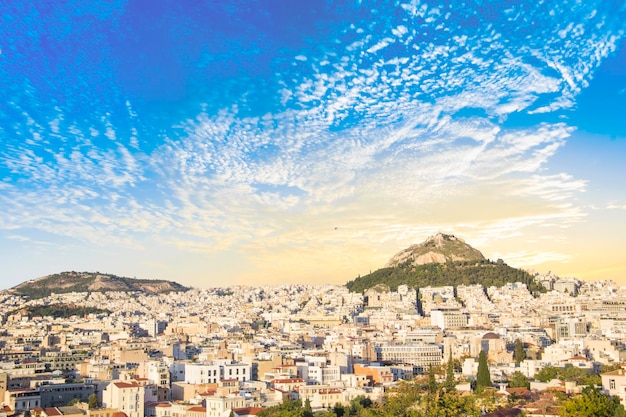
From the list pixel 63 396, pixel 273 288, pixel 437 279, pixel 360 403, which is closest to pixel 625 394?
pixel 360 403

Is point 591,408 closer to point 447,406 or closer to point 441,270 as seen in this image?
point 447,406

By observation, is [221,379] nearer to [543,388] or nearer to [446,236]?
[543,388]

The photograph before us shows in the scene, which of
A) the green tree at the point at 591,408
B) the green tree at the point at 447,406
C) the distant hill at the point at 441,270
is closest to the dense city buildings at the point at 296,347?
the distant hill at the point at 441,270

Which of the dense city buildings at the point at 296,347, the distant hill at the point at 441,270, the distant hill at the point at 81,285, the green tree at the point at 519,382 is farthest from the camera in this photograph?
the distant hill at the point at 81,285

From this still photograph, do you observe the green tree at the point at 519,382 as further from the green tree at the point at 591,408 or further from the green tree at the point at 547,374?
the green tree at the point at 591,408

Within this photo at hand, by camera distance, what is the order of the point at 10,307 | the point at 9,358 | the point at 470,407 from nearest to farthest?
the point at 470,407, the point at 9,358, the point at 10,307

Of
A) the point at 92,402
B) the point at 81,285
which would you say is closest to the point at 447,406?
the point at 92,402
